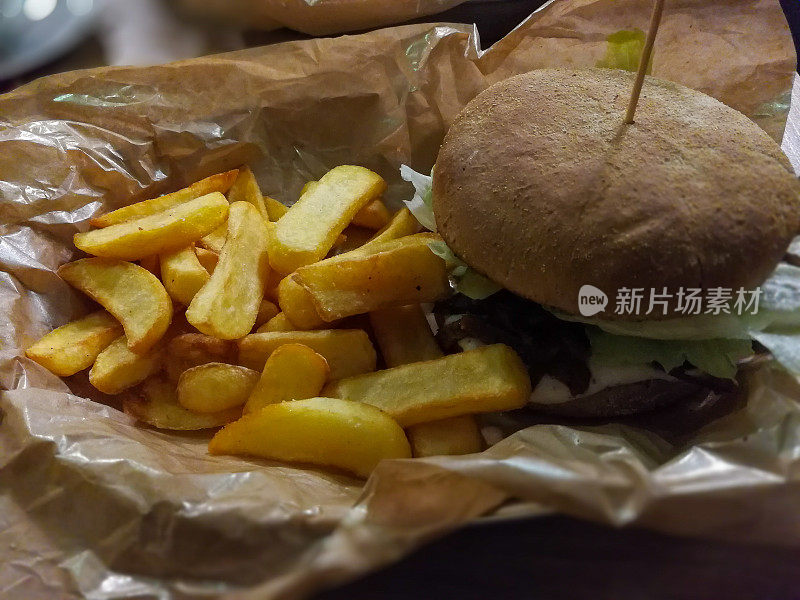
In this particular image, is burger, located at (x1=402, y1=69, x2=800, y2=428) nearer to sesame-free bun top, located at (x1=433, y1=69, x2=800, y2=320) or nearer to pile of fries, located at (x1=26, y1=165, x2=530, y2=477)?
sesame-free bun top, located at (x1=433, y1=69, x2=800, y2=320)

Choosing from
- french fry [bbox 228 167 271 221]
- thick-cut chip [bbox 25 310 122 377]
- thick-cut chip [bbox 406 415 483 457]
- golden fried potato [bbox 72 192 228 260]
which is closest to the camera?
thick-cut chip [bbox 406 415 483 457]

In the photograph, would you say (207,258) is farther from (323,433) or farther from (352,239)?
(323,433)

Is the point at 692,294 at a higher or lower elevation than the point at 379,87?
lower

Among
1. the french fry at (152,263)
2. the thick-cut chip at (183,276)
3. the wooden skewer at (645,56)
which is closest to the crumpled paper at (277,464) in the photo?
the french fry at (152,263)

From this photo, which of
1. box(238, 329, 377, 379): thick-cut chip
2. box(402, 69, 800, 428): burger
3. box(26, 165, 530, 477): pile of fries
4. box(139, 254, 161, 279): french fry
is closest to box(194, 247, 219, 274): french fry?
box(26, 165, 530, 477): pile of fries

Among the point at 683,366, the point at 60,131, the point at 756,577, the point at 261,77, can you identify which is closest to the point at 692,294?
the point at 683,366

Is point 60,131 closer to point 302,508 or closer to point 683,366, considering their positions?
point 302,508
